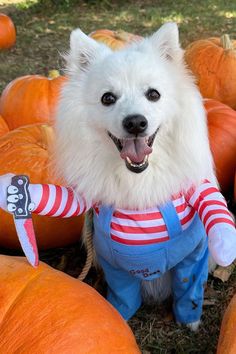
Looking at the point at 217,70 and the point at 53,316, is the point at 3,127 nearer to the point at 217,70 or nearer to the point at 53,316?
the point at 217,70

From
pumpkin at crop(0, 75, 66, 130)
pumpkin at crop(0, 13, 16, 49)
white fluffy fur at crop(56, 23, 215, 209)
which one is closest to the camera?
white fluffy fur at crop(56, 23, 215, 209)

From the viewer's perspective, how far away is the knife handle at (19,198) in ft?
5.60

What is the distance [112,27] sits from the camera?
21.5 feet

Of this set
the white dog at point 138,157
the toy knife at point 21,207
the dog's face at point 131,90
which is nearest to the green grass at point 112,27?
the white dog at point 138,157

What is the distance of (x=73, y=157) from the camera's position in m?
1.90

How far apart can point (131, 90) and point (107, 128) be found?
A: 0.53ft

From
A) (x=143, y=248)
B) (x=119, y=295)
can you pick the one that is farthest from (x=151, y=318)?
(x=143, y=248)

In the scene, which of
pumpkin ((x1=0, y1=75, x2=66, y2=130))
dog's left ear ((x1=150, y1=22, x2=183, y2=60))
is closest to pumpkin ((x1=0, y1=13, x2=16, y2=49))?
pumpkin ((x1=0, y1=75, x2=66, y2=130))

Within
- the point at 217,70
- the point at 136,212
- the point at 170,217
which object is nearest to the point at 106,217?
the point at 136,212

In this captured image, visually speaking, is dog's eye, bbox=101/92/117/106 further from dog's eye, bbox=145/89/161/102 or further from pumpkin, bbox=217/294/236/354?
→ pumpkin, bbox=217/294/236/354

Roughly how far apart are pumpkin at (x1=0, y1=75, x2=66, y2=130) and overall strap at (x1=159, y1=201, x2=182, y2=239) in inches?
60.2

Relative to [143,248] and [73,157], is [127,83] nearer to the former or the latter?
[73,157]

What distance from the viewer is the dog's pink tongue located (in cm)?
171

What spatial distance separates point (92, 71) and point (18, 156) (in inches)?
32.2
